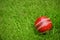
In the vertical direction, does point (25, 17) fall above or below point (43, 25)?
above

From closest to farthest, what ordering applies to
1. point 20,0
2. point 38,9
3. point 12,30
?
point 12,30 → point 38,9 → point 20,0

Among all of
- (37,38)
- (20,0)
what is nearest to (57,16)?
(37,38)

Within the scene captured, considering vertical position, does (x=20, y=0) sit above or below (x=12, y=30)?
above

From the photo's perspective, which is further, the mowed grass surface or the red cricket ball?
the mowed grass surface

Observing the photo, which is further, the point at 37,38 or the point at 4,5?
the point at 4,5

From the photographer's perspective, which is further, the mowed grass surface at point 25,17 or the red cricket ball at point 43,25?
the mowed grass surface at point 25,17

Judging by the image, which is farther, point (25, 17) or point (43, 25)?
point (25, 17)

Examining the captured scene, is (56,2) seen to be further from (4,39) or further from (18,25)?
(4,39)


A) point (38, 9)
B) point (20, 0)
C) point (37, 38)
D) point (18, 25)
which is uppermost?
point (20, 0)
